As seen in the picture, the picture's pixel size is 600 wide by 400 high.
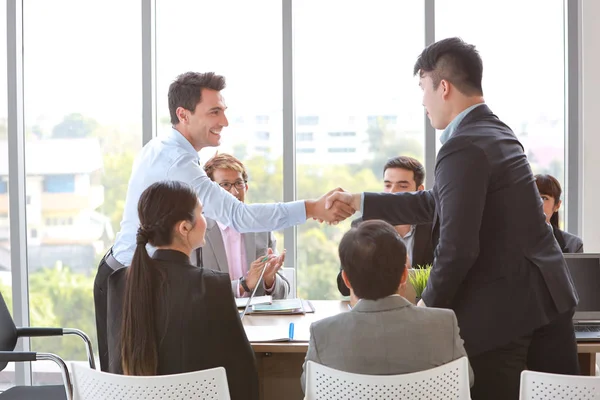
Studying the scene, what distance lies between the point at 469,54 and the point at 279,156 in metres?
2.32

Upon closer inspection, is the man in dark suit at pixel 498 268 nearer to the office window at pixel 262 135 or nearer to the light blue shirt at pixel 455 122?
the light blue shirt at pixel 455 122

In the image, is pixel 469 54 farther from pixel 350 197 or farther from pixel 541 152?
pixel 541 152

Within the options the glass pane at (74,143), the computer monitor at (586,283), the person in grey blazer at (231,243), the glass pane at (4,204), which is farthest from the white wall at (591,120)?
the glass pane at (4,204)

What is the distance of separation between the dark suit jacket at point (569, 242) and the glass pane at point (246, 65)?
1692 millimetres

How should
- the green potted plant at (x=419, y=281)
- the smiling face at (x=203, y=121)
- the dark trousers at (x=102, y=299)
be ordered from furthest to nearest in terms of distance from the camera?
1. the smiling face at (x=203, y=121)
2. the dark trousers at (x=102, y=299)
3. the green potted plant at (x=419, y=281)

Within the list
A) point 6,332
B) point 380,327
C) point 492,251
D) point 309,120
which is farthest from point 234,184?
point 380,327

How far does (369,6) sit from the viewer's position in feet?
13.8

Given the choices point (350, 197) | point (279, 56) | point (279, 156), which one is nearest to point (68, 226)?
point (279, 156)

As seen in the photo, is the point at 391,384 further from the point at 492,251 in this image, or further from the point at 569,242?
the point at 569,242

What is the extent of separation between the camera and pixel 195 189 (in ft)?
9.55

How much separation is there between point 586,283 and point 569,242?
0.72 meters

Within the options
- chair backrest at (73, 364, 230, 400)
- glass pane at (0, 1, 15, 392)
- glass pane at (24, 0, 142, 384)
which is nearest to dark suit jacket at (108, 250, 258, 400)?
chair backrest at (73, 364, 230, 400)

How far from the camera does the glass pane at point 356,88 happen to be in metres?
4.22

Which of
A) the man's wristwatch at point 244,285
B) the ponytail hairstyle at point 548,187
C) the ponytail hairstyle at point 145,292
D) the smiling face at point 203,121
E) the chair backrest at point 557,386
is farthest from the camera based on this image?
the ponytail hairstyle at point 548,187
